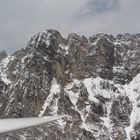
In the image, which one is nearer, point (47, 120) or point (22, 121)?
point (22, 121)

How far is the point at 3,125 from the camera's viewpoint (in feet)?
44.4

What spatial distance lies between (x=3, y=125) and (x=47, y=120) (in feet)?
9.69

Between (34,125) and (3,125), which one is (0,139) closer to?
(3,125)

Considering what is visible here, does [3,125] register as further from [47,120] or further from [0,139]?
[47,120]

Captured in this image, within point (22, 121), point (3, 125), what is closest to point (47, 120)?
point (22, 121)

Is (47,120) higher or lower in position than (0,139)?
higher

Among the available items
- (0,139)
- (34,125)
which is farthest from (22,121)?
(0,139)

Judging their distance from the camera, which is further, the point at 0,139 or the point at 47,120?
the point at 47,120

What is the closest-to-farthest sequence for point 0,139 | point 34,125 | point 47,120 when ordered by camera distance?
point 0,139
point 34,125
point 47,120

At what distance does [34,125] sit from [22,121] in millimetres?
A: 562

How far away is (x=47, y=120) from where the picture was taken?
642 inches

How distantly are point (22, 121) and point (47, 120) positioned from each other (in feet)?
5.02

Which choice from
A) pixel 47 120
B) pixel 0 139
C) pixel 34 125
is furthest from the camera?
pixel 47 120

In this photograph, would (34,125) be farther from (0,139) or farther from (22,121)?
(0,139)
